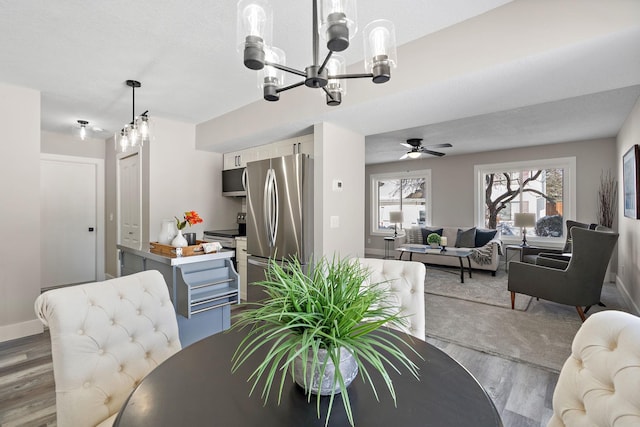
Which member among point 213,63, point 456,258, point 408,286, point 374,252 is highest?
point 213,63

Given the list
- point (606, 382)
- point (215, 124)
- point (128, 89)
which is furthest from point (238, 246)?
point (606, 382)

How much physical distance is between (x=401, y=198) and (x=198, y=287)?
653cm

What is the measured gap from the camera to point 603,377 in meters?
0.81

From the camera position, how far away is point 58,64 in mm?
2680

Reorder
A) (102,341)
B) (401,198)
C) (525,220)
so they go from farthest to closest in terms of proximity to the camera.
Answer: (401,198) → (525,220) → (102,341)

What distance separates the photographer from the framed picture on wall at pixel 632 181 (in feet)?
10.6

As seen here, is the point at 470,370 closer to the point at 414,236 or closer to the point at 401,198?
the point at 414,236

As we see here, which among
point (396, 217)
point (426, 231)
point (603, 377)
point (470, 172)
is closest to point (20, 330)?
point (603, 377)

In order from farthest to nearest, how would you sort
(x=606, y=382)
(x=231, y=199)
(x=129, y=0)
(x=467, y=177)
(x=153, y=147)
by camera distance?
1. (x=467, y=177)
2. (x=231, y=199)
3. (x=153, y=147)
4. (x=129, y=0)
5. (x=606, y=382)

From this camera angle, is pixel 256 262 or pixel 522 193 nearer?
pixel 256 262

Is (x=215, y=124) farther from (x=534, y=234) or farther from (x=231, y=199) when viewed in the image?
(x=534, y=234)

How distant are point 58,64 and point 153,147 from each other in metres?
1.52

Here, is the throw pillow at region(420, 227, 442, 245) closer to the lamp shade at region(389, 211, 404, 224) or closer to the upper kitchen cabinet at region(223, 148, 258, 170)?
the lamp shade at region(389, 211, 404, 224)

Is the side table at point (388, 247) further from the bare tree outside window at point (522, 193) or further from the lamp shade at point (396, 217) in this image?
the bare tree outside window at point (522, 193)
